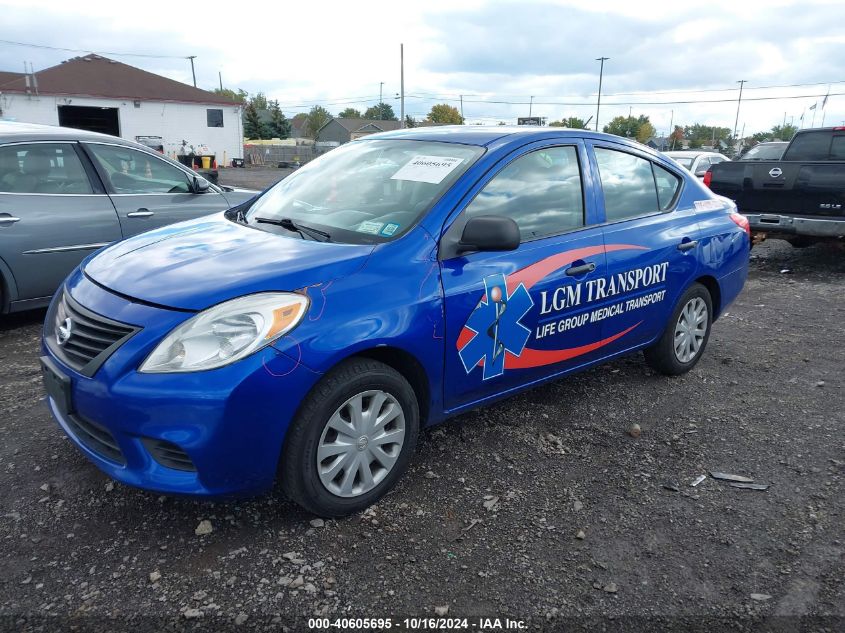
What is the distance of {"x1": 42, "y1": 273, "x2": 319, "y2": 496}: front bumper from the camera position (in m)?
2.48

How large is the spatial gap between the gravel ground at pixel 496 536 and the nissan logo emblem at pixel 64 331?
740mm

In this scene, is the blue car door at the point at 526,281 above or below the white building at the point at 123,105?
below

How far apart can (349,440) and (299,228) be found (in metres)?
1.16

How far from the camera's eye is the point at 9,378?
4.52 m

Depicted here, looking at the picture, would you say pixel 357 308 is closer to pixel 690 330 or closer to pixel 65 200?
pixel 690 330

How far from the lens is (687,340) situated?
189 inches

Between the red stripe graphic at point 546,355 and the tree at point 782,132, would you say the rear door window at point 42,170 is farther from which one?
the tree at point 782,132

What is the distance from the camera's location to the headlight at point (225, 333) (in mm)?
2525

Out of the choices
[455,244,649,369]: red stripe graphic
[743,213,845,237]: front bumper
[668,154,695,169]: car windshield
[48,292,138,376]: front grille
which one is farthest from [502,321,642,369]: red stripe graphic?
[668,154,695,169]: car windshield

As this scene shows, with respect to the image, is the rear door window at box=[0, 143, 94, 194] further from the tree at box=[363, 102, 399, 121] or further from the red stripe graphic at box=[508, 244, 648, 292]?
the tree at box=[363, 102, 399, 121]

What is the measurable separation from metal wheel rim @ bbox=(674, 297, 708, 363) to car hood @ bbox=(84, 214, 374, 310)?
→ 8.76 feet

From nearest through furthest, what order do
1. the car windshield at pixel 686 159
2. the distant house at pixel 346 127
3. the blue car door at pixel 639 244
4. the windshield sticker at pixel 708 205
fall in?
the blue car door at pixel 639 244 → the windshield sticker at pixel 708 205 → the car windshield at pixel 686 159 → the distant house at pixel 346 127

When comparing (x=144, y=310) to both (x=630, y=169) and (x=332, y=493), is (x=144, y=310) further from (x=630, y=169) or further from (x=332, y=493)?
(x=630, y=169)

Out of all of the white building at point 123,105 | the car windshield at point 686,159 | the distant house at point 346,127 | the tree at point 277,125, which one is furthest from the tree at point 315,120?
the car windshield at point 686,159
